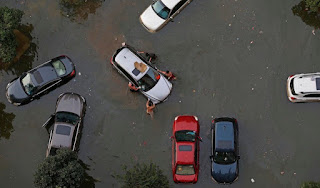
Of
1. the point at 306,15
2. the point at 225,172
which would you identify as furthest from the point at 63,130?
the point at 306,15

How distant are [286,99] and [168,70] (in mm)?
6752

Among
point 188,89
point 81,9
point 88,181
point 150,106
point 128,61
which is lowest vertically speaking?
point 88,181

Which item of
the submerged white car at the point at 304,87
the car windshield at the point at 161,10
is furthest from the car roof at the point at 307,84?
the car windshield at the point at 161,10

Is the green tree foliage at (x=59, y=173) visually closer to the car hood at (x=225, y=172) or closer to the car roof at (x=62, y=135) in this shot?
the car roof at (x=62, y=135)

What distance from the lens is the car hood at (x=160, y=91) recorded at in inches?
891

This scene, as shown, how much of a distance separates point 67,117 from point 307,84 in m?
12.9

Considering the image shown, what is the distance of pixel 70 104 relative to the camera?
2258 cm

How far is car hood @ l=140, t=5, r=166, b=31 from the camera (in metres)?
23.4

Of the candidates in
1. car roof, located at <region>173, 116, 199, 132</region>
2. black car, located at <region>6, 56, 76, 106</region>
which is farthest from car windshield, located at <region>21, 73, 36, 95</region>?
car roof, located at <region>173, 116, 199, 132</region>

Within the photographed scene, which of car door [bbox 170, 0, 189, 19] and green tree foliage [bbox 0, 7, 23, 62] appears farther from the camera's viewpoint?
car door [bbox 170, 0, 189, 19]

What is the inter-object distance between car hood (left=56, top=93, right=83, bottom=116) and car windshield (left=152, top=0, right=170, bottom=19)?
6.58 meters

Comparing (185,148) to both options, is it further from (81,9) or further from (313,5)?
(313,5)

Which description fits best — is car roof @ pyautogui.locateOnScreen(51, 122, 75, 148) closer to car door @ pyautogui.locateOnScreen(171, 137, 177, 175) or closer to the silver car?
the silver car

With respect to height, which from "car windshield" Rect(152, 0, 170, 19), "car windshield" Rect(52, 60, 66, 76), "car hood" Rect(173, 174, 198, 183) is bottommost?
"car hood" Rect(173, 174, 198, 183)
